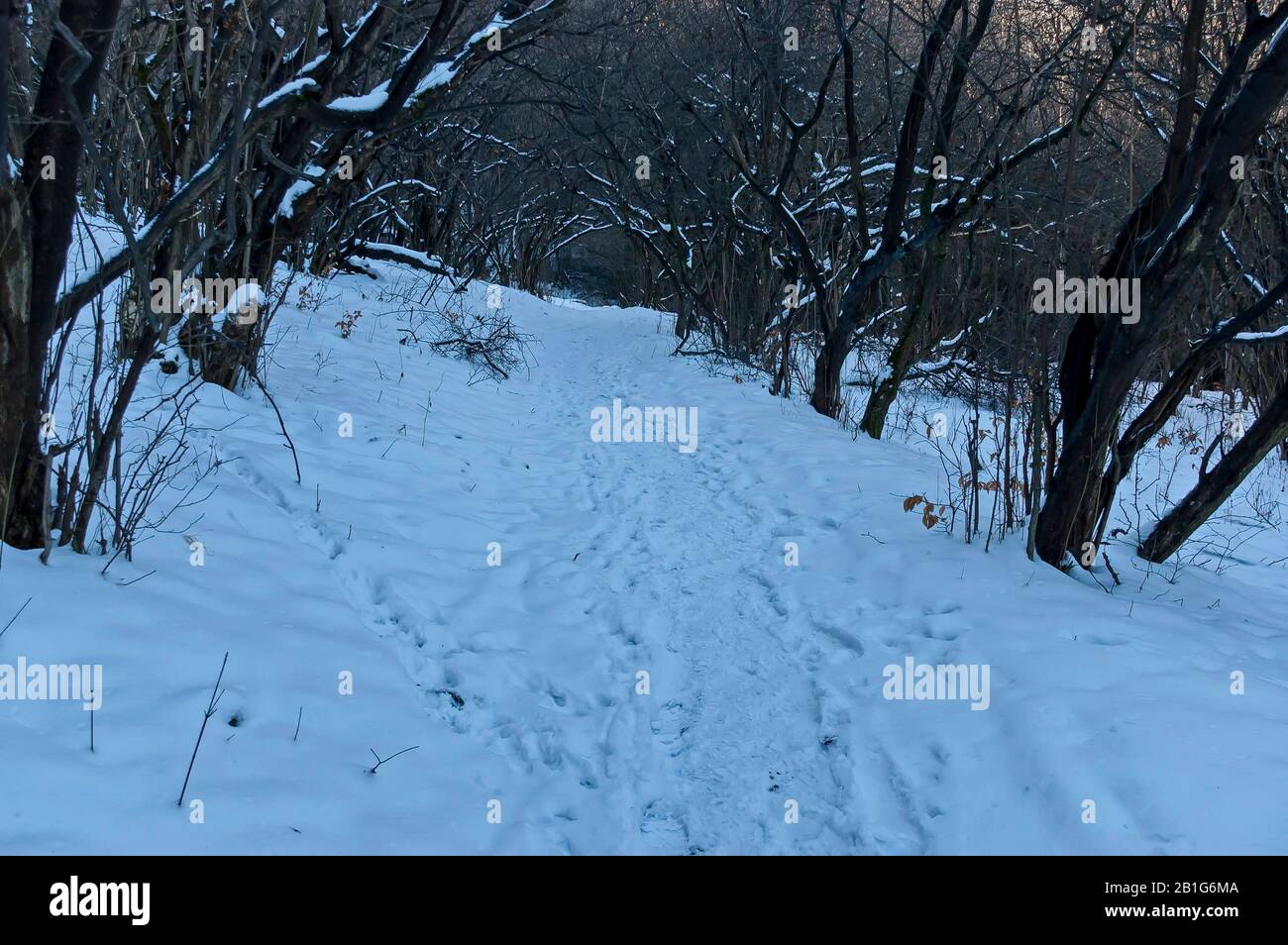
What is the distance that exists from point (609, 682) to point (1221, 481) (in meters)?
3.93

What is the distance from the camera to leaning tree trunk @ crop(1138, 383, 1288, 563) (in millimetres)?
5062

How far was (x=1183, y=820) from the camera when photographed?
8.91 feet

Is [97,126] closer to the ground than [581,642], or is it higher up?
higher up

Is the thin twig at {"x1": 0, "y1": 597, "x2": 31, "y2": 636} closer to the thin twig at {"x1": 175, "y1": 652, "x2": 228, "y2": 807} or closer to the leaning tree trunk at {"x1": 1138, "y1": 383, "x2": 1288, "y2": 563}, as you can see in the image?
the thin twig at {"x1": 175, "y1": 652, "x2": 228, "y2": 807}

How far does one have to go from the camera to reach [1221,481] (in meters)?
5.23

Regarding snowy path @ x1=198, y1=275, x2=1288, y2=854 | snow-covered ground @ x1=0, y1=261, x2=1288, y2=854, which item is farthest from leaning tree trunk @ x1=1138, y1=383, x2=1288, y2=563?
snowy path @ x1=198, y1=275, x2=1288, y2=854

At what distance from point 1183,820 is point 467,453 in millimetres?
5606

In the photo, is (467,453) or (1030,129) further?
(1030,129)

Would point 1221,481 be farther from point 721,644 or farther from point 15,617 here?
point 15,617

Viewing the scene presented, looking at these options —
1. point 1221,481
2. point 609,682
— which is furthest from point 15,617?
point 1221,481
